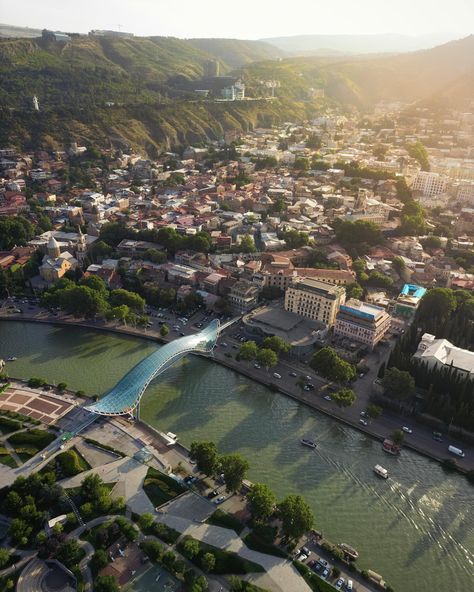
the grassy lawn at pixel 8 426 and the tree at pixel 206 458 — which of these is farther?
the grassy lawn at pixel 8 426

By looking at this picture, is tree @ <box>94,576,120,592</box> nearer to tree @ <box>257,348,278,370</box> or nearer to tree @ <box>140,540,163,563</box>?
tree @ <box>140,540,163,563</box>

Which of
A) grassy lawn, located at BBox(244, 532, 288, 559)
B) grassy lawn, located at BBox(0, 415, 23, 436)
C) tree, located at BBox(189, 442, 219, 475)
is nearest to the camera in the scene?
grassy lawn, located at BBox(244, 532, 288, 559)

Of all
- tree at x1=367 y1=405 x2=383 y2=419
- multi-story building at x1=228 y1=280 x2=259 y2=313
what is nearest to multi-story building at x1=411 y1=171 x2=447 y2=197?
multi-story building at x1=228 y1=280 x2=259 y2=313

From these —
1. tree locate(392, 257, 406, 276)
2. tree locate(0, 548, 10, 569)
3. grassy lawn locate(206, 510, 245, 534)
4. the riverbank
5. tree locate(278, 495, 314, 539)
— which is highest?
tree locate(392, 257, 406, 276)

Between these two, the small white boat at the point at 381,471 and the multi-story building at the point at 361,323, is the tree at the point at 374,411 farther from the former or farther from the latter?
the multi-story building at the point at 361,323

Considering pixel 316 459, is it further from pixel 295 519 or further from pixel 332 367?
pixel 332 367

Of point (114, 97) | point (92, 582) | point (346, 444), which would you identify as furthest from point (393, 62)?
point (92, 582)

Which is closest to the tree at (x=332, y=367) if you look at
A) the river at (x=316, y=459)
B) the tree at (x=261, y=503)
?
the river at (x=316, y=459)
